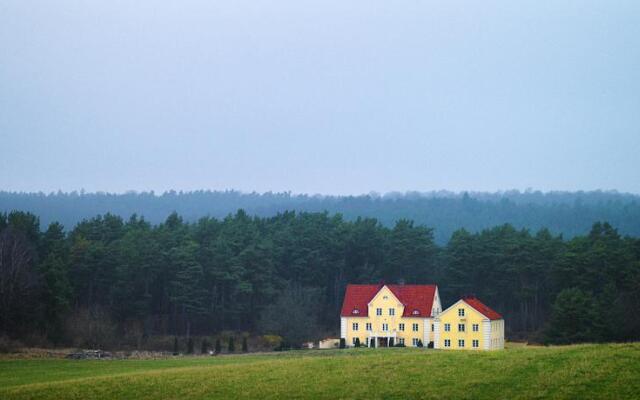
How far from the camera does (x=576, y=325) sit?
74.5 m

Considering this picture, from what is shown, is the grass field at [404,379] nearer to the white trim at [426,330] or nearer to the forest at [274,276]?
the white trim at [426,330]

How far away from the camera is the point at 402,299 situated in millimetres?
77250

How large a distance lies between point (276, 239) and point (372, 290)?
971 inches

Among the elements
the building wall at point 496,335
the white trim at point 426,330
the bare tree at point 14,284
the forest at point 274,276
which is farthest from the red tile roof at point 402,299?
the bare tree at point 14,284

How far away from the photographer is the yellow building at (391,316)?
75.3 metres

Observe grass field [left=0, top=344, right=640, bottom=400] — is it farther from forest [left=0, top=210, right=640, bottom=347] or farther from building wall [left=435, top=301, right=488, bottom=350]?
forest [left=0, top=210, right=640, bottom=347]

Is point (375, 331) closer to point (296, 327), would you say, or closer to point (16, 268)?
point (296, 327)

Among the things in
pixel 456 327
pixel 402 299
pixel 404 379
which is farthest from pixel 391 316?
pixel 404 379

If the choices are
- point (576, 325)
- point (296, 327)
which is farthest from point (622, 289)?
point (296, 327)

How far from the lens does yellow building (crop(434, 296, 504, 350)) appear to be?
71.2 metres

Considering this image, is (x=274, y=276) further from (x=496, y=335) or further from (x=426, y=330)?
(x=496, y=335)

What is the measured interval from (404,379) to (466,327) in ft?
123

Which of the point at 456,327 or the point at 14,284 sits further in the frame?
the point at 14,284

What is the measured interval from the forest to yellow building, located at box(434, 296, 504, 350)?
23.2ft
